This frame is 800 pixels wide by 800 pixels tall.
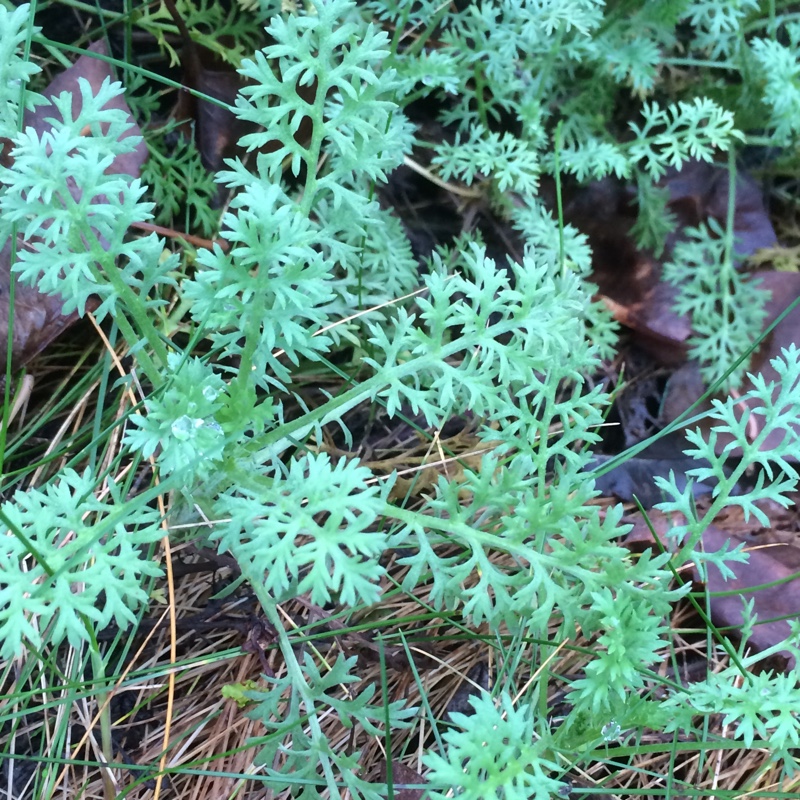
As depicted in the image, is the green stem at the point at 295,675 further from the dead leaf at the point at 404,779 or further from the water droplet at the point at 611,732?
the water droplet at the point at 611,732

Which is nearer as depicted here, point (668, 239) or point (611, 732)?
point (611, 732)

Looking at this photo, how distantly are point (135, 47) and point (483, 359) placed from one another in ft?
5.80

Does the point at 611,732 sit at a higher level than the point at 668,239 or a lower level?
lower

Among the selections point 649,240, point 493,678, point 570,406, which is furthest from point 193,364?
point 649,240

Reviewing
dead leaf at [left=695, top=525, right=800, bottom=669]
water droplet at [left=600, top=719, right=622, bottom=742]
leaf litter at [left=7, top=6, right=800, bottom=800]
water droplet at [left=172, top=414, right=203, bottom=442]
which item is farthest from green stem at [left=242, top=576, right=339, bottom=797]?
dead leaf at [left=695, top=525, right=800, bottom=669]

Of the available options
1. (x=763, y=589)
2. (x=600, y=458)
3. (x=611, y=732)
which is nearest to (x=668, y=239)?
(x=600, y=458)

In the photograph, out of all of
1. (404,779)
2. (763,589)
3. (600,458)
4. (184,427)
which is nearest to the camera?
(184,427)

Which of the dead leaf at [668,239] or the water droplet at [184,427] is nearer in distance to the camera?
the water droplet at [184,427]

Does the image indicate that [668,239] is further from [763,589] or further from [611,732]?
[611,732]

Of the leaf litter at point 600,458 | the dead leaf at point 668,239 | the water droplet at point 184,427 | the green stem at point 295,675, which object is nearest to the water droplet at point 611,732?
the leaf litter at point 600,458

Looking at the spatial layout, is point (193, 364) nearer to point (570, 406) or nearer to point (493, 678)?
point (570, 406)

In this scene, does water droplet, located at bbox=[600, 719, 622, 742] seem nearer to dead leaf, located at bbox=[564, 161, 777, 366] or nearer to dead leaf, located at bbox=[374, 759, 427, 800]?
dead leaf, located at bbox=[374, 759, 427, 800]

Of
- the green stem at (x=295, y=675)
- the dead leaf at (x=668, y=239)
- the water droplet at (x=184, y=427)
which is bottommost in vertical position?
the green stem at (x=295, y=675)

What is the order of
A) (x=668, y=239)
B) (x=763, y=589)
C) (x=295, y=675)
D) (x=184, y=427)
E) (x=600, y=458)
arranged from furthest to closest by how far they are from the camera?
(x=668, y=239) → (x=600, y=458) → (x=763, y=589) → (x=295, y=675) → (x=184, y=427)
